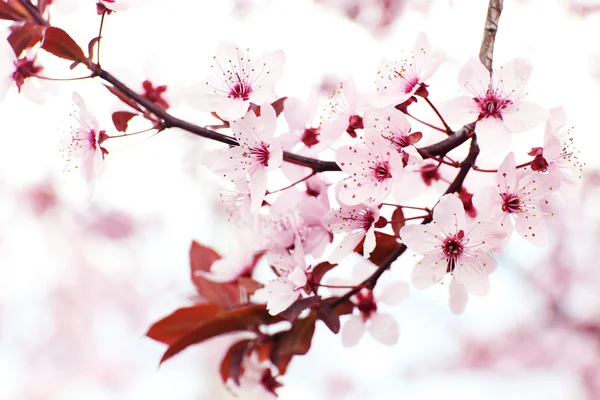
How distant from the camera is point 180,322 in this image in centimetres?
78

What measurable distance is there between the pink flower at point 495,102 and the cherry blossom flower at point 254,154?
168 millimetres

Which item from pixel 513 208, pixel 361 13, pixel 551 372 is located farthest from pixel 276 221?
pixel 551 372

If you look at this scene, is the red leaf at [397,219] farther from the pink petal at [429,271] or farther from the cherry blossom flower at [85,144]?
the cherry blossom flower at [85,144]

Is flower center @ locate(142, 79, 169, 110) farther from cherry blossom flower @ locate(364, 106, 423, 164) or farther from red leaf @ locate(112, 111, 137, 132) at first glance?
cherry blossom flower @ locate(364, 106, 423, 164)

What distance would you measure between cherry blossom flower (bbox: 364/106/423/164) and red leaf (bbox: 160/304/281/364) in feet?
0.90

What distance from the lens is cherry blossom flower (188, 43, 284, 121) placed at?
626 millimetres

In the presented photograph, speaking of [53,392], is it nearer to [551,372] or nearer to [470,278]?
[551,372]

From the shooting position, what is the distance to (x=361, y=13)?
2074 millimetres

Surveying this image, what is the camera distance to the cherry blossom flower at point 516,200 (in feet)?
1.91

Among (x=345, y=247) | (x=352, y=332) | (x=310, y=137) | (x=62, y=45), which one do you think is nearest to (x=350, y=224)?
(x=345, y=247)

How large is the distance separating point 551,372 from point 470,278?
287 cm

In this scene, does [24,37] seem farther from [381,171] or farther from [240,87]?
[381,171]

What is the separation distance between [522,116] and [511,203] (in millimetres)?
84

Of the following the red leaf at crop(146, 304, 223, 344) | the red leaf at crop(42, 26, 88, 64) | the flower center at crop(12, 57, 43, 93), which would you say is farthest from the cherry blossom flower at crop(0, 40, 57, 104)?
the red leaf at crop(146, 304, 223, 344)
